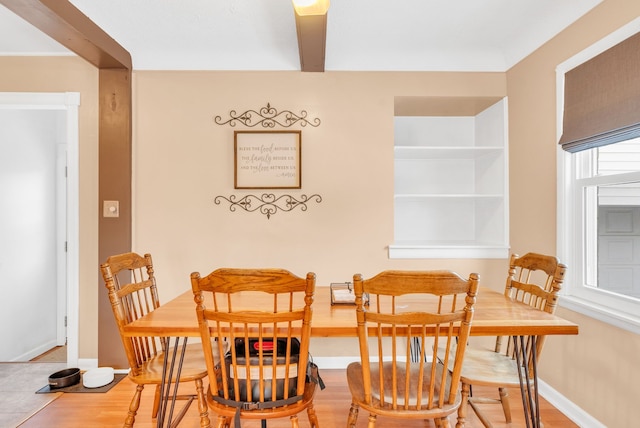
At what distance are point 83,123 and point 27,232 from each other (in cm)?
132

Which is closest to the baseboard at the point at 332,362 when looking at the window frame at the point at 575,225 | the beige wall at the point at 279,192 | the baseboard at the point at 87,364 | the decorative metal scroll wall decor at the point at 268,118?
the beige wall at the point at 279,192

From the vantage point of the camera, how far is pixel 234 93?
288 centimetres

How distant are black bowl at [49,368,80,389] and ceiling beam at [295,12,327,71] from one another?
106 inches

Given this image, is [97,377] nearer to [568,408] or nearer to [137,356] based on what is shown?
[137,356]

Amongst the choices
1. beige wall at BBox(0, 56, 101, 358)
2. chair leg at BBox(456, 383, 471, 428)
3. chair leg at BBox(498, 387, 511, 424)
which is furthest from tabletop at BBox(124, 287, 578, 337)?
beige wall at BBox(0, 56, 101, 358)

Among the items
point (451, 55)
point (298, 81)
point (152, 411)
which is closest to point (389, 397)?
point (152, 411)

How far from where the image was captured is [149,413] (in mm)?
2201

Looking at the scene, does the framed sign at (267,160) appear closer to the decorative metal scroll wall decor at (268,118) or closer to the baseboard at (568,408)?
the decorative metal scroll wall decor at (268,118)

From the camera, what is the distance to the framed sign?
2.88 metres

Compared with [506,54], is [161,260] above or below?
below

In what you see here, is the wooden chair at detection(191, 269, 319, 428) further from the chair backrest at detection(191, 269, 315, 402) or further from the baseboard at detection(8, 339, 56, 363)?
the baseboard at detection(8, 339, 56, 363)

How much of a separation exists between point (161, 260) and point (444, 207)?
2.42 meters

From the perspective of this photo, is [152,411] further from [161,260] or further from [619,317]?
[619,317]

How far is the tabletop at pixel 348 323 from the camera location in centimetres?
145
